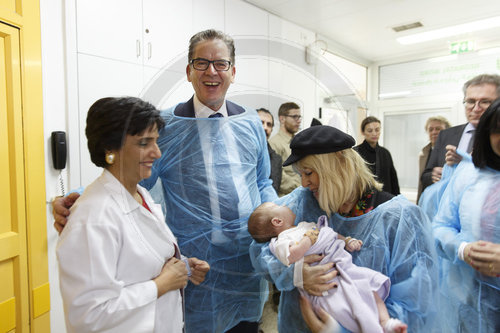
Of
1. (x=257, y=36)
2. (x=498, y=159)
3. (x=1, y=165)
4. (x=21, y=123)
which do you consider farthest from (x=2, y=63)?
(x=498, y=159)

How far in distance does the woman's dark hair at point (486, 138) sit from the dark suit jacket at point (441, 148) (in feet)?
0.61

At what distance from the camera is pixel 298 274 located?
0.72m

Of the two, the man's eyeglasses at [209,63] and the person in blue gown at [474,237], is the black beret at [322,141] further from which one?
the person in blue gown at [474,237]

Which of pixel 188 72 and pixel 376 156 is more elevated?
pixel 188 72

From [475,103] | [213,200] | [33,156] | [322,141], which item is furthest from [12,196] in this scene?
[475,103]

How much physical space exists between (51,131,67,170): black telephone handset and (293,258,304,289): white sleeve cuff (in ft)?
3.52

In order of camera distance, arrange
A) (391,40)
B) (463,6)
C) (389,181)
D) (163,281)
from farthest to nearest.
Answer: (391,40) < (463,6) < (389,181) < (163,281)

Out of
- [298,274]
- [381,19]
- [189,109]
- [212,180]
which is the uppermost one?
[381,19]

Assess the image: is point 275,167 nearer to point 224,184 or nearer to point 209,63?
point 224,184

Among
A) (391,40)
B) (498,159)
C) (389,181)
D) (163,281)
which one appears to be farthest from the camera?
(391,40)

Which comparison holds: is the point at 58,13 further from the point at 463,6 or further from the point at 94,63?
the point at 463,6

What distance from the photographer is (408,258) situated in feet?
2.33

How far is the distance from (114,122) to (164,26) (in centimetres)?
53

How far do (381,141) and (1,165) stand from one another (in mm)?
1456
